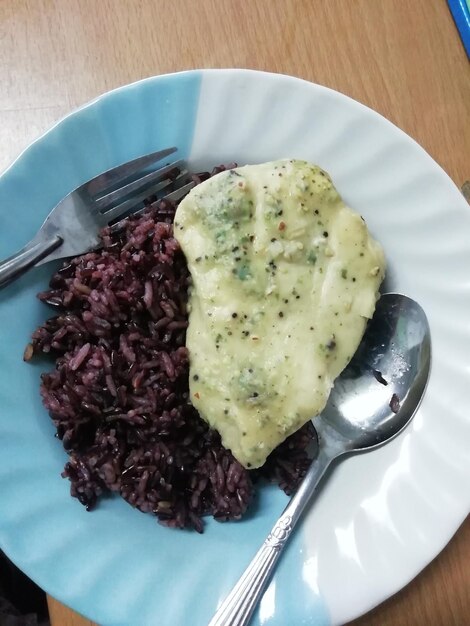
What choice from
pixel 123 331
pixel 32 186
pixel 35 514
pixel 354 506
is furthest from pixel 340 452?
pixel 32 186

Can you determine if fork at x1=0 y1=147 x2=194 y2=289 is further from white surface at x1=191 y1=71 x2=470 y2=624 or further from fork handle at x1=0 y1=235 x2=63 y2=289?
white surface at x1=191 y1=71 x2=470 y2=624

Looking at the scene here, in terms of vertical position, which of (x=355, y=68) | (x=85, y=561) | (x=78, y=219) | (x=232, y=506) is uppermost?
(x=78, y=219)

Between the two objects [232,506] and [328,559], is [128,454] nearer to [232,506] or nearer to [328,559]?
[232,506]

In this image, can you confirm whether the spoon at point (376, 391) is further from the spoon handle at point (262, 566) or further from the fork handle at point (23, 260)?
the fork handle at point (23, 260)

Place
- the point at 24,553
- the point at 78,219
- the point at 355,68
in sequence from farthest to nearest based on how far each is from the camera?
the point at 355,68
the point at 78,219
the point at 24,553

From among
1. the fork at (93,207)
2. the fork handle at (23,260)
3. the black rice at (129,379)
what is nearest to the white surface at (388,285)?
the fork at (93,207)

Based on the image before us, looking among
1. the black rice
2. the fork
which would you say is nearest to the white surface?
the fork
